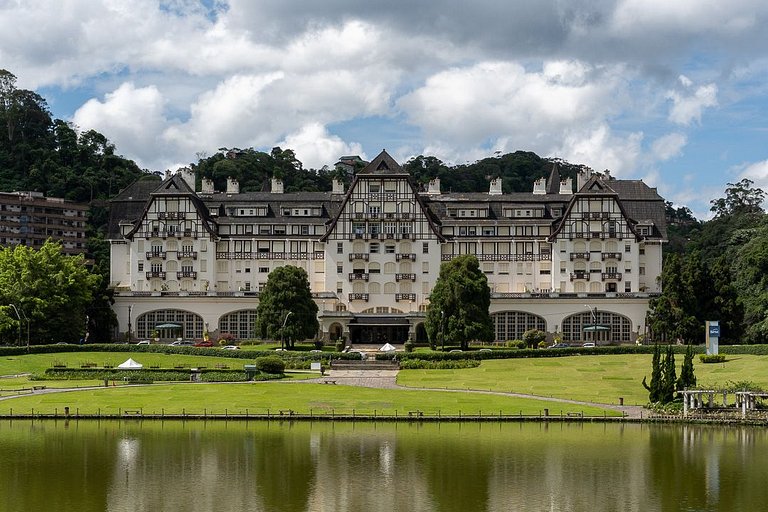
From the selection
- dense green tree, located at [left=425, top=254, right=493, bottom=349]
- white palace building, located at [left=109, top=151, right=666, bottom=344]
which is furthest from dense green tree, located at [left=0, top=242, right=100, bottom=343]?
dense green tree, located at [left=425, top=254, right=493, bottom=349]

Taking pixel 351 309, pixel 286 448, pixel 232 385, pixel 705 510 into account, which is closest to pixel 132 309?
pixel 351 309

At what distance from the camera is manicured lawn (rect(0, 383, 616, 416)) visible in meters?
69.7

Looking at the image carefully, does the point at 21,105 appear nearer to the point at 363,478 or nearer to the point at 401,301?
the point at 401,301

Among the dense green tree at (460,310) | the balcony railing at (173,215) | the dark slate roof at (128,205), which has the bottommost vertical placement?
the dense green tree at (460,310)

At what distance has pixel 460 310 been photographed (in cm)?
10581

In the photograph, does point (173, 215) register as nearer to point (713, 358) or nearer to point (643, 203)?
point (643, 203)

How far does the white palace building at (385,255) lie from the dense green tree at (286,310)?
426 inches

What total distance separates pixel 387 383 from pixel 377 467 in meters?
33.6

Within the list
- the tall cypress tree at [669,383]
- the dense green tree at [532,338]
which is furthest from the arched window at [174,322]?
the tall cypress tree at [669,383]

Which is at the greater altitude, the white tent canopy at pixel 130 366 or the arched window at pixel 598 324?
the arched window at pixel 598 324

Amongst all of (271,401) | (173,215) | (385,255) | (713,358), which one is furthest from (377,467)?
(173,215)

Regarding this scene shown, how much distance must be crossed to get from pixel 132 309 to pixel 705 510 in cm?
8986

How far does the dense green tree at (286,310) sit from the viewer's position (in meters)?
109

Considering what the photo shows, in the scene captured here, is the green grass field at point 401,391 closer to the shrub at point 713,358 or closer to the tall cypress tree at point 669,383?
the shrub at point 713,358
